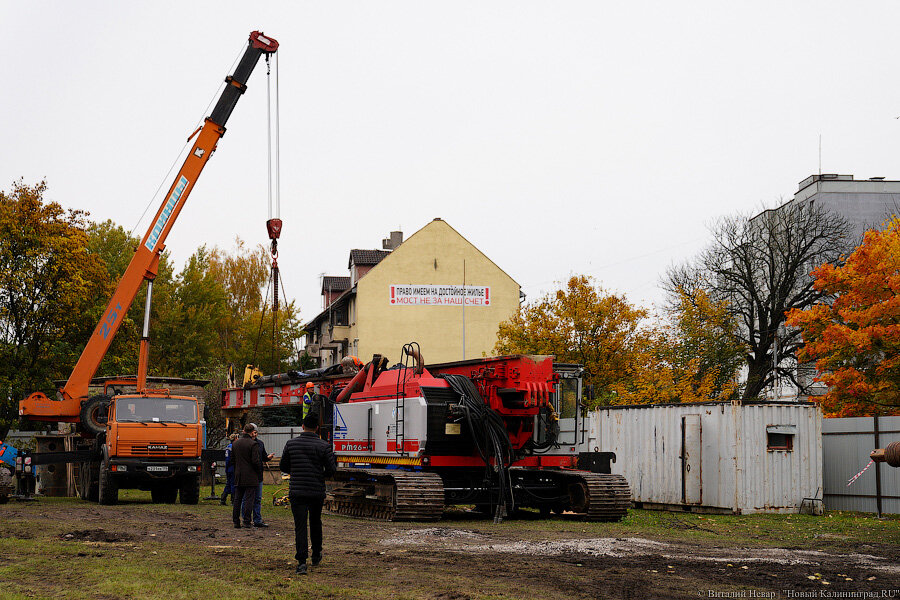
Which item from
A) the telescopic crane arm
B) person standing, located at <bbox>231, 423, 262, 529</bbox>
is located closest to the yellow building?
the telescopic crane arm

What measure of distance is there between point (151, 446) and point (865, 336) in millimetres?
22267

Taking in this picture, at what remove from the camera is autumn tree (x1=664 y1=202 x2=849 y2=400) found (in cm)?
4488

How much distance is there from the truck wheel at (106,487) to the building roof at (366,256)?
125 ft

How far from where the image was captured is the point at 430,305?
5572 cm

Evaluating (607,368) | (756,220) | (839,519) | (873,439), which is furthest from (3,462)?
(756,220)

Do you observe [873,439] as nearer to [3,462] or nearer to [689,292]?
[3,462]

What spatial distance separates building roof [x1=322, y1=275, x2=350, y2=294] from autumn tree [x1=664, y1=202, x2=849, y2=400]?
2865 centimetres

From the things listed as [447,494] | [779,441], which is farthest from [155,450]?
[779,441]

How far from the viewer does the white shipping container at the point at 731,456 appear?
2098 centimetres

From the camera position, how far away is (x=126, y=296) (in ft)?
79.4

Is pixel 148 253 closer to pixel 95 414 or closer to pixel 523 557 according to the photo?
pixel 95 414

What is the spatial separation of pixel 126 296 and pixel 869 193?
4301cm

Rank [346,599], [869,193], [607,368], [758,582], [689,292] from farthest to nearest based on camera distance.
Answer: [869,193]
[689,292]
[607,368]
[758,582]
[346,599]

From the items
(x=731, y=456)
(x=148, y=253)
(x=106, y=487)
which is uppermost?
(x=148, y=253)
